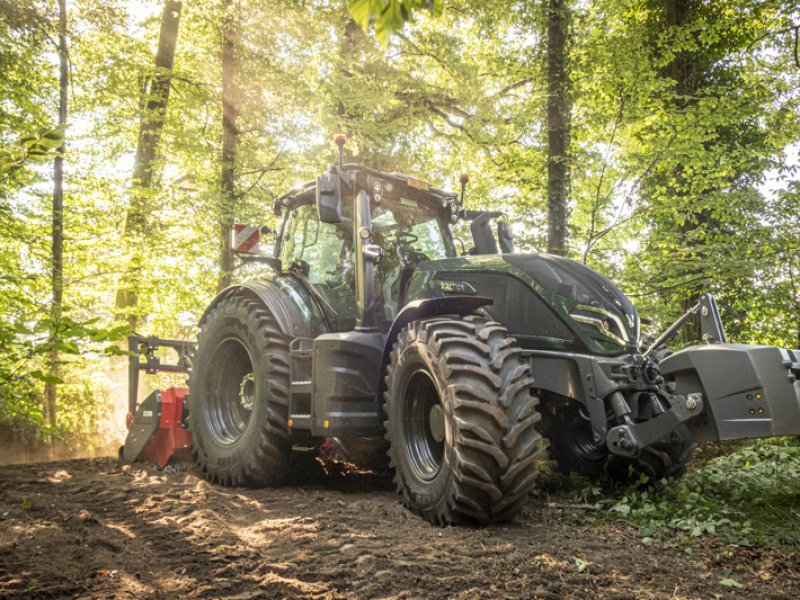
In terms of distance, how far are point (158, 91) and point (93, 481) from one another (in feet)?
26.1

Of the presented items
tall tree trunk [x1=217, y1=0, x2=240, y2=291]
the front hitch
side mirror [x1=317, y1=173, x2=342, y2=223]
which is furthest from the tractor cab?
tall tree trunk [x1=217, y1=0, x2=240, y2=291]

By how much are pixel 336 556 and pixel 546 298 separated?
7.48ft

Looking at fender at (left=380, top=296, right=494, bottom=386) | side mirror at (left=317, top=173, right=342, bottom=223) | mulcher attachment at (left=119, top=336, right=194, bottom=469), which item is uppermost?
side mirror at (left=317, top=173, right=342, bottom=223)

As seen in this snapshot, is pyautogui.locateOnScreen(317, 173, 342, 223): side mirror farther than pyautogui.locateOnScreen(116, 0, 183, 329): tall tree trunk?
No

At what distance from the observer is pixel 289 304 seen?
5.55 meters

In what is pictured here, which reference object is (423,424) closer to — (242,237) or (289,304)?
(289,304)

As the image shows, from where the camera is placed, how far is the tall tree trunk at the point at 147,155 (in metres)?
9.84

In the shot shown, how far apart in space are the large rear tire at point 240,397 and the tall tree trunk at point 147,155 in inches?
168

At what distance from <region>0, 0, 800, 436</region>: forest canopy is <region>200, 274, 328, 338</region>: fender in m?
1.92

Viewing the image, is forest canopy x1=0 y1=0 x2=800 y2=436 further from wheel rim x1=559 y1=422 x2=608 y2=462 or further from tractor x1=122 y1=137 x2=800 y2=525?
wheel rim x1=559 y1=422 x2=608 y2=462

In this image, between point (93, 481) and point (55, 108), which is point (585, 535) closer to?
point (93, 481)

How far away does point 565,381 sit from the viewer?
4.21 meters

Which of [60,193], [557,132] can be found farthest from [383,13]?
[60,193]

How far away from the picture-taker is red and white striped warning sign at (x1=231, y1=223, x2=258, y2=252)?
571 centimetres
